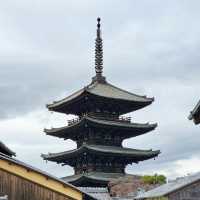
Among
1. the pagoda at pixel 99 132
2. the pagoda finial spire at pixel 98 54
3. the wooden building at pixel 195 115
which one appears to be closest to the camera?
the wooden building at pixel 195 115

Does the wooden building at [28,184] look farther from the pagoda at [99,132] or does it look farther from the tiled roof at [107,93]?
the tiled roof at [107,93]

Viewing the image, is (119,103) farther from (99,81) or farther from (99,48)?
(99,48)

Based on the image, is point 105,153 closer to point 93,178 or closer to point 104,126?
point 93,178

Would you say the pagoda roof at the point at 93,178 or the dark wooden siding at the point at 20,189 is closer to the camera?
the dark wooden siding at the point at 20,189

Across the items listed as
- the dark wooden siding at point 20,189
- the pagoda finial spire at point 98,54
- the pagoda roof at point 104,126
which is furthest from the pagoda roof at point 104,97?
the dark wooden siding at point 20,189

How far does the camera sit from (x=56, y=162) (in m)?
58.3

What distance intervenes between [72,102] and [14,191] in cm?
3608

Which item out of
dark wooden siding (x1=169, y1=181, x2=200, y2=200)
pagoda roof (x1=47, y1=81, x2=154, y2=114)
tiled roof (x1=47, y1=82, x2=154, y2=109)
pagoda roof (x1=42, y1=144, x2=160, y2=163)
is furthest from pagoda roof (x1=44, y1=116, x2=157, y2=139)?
dark wooden siding (x1=169, y1=181, x2=200, y2=200)

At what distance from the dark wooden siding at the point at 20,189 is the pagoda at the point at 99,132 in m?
32.2

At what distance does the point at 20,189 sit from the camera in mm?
18781

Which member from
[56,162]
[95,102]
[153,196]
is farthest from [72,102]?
[153,196]

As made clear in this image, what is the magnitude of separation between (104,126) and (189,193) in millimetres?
11773

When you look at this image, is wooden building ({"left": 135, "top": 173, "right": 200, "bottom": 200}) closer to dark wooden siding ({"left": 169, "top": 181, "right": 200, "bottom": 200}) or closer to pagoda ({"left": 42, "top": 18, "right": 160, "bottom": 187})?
dark wooden siding ({"left": 169, "top": 181, "right": 200, "bottom": 200})

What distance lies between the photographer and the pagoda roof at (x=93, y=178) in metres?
51.6
